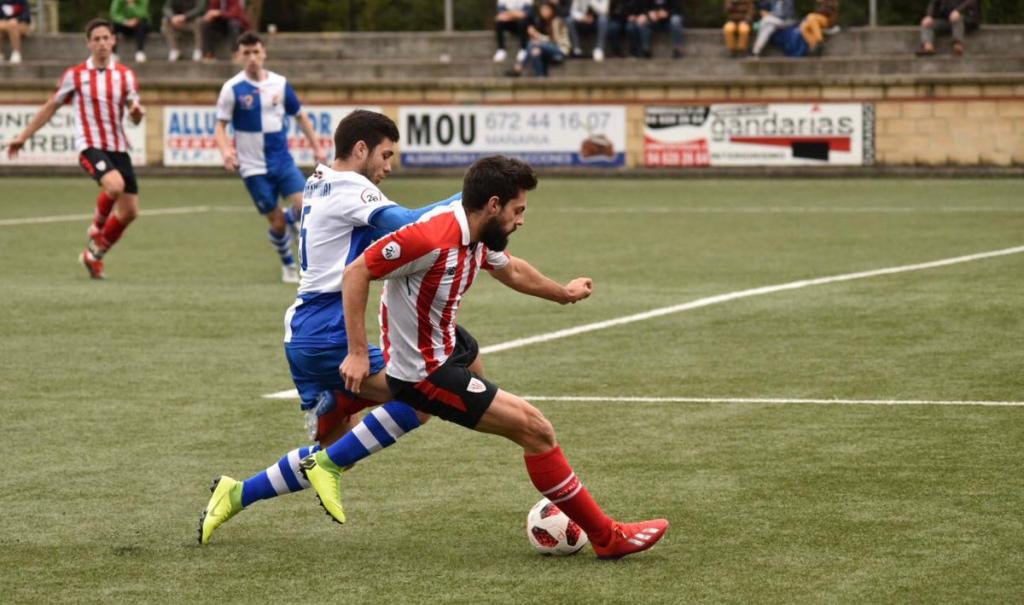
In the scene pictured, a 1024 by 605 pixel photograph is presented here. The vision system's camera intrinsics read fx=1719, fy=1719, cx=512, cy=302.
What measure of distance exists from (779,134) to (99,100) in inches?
635

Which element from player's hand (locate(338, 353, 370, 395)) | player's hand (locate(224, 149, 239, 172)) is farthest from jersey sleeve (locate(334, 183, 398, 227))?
player's hand (locate(224, 149, 239, 172))

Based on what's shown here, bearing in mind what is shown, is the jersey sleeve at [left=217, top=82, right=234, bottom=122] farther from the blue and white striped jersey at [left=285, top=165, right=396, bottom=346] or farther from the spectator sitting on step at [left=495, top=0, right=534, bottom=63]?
the spectator sitting on step at [left=495, top=0, right=534, bottom=63]

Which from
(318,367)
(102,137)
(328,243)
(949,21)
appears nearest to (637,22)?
(949,21)

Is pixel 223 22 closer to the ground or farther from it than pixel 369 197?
farther from it

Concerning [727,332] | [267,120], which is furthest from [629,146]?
[727,332]

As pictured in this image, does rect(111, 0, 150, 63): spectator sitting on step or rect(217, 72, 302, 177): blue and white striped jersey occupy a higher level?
rect(111, 0, 150, 63): spectator sitting on step

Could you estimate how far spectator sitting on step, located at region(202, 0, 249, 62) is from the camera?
33.2 m

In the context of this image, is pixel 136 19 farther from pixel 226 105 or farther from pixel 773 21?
pixel 226 105

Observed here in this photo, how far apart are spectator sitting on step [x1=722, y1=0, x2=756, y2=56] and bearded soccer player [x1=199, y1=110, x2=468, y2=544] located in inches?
1013

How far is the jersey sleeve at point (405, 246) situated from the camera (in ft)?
18.6

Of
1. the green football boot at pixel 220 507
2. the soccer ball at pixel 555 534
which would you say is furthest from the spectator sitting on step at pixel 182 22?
the soccer ball at pixel 555 534

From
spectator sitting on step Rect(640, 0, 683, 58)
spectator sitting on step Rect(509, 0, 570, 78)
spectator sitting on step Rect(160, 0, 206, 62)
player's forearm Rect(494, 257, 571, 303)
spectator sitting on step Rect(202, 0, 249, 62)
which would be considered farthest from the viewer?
spectator sitting on step Rect(160, 0, 206, 62)

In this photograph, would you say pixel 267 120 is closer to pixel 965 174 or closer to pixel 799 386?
pixel 799 386

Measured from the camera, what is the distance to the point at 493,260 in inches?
240
